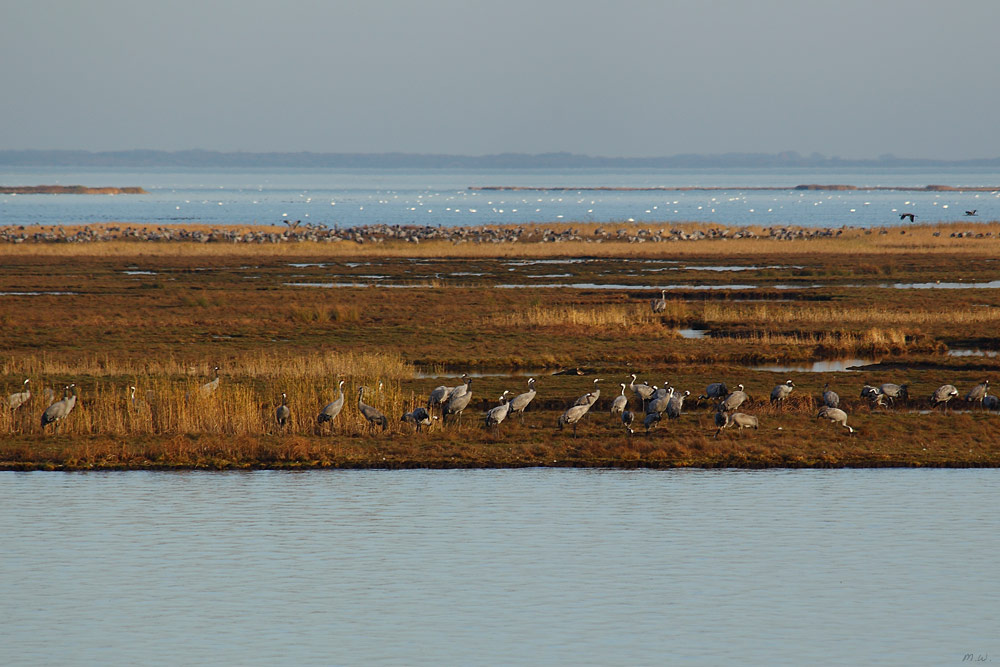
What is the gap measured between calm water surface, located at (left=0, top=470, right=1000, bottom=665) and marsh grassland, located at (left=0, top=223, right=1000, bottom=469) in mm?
1208

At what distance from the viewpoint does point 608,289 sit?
58.1 m

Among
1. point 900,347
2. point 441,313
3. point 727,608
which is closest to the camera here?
point 727,608

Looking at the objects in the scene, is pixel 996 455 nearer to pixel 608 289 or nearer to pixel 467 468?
pixel 467 468

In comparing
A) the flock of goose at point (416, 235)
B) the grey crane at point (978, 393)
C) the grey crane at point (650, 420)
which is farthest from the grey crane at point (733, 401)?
the flock of goose at point (416, 235)

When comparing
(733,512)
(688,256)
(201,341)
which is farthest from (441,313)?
(688,256)

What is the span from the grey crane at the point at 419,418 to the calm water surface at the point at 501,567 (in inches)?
90.9

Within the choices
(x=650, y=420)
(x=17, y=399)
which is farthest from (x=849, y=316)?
(x=17, y=399)

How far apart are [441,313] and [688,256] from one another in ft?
126

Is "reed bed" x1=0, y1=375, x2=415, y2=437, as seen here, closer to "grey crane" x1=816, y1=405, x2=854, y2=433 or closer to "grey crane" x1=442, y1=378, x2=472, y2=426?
"grey crane" x1=442, y1=378, x2=472, y2=426

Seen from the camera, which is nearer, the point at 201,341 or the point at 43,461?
the point at 43,461

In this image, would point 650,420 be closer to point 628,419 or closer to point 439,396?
point 628,419

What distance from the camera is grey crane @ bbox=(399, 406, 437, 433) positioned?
80.6ft

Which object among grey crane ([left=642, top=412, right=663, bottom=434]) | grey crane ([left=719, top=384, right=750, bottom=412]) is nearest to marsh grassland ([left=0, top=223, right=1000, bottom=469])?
grey crane ([left=642, top=412, right=663, bottom=434])

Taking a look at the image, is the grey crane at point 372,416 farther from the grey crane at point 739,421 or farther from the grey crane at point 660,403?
the grey crane at point 739,421
